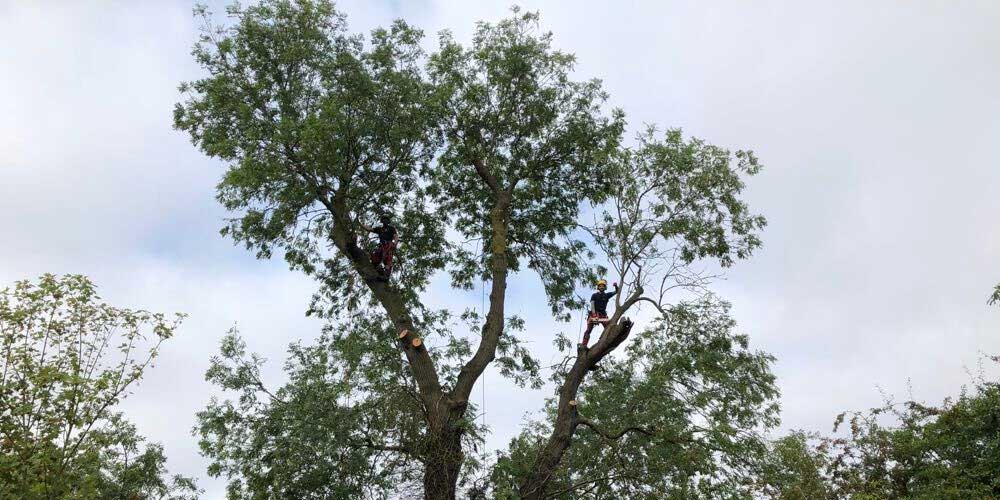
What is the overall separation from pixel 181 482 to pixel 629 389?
10180 millimetres

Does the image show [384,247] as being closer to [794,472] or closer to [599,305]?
[599,305]

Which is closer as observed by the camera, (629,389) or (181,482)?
(629,389)

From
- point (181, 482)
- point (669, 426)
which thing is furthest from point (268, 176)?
point (181, 482)

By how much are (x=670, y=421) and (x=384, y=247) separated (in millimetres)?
4971

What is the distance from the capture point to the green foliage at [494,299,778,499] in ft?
31.3

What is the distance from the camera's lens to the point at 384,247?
11.3 m

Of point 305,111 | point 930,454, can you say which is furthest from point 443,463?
point 930,454

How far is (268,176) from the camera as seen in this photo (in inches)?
399

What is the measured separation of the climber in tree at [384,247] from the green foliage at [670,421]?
329 centimetres

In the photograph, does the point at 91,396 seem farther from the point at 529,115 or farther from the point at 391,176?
the point at 529,115

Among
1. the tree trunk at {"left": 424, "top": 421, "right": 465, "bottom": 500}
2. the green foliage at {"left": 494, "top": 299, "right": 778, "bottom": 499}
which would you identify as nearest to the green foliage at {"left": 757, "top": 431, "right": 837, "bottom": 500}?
the green foliage at {"left": 494, "top": 299, "right": 778, "bottom": 499}

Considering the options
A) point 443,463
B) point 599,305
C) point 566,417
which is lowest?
point 443,463

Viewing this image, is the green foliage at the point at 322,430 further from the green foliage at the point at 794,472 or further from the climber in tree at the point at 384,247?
the green foliage at the point at 794,472

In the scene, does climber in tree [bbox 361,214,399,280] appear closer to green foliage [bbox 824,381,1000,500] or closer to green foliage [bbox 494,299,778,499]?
green foliage [bbox 494,299,778,499]
